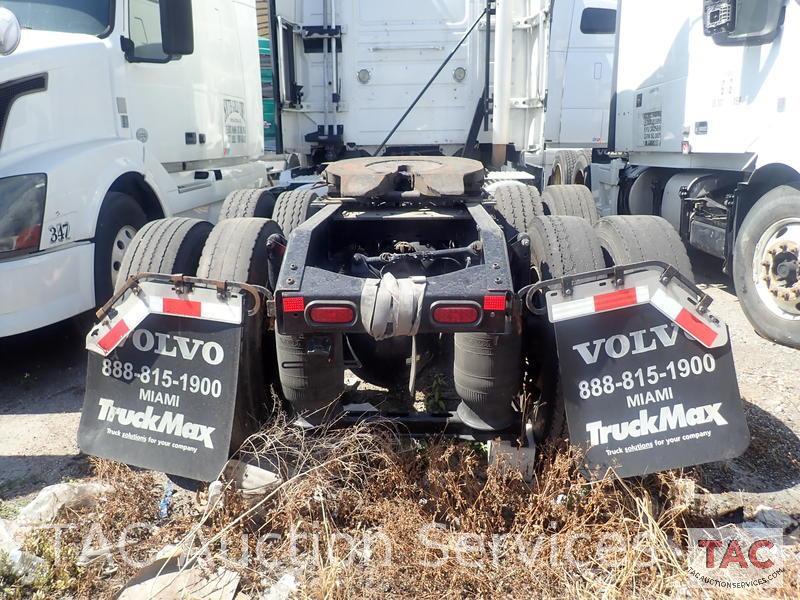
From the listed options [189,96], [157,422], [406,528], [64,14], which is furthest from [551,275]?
[189,96]

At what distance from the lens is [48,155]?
13.3ft

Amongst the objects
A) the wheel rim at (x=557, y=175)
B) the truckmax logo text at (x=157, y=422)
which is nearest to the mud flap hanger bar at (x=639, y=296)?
the truckmax logo text at (x=157, y=422)

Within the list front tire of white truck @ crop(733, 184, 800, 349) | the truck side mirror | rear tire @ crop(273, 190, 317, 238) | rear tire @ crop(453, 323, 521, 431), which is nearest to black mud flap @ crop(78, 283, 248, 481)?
rear tire @ crop(453, 323, 521, 431)

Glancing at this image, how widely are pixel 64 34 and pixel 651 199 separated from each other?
6130mm

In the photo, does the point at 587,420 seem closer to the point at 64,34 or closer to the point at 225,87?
the point at 64,34

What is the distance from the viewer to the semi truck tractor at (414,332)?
7.75 feet

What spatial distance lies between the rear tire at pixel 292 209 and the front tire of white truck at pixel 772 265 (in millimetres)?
3317

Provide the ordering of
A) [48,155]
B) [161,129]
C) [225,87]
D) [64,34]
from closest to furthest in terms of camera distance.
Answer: [48,155]
[64,34]
[161,129]
[225,87]

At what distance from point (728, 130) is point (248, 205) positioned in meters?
3.91

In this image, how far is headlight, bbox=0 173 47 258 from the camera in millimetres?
3715

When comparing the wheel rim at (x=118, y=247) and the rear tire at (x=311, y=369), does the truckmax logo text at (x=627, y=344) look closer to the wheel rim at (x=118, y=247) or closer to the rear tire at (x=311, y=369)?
the rear tire at (x=311, y=369)

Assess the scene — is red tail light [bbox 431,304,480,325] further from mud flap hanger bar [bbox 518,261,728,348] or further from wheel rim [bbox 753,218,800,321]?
wheel rim [bbox 753,218,800,321]

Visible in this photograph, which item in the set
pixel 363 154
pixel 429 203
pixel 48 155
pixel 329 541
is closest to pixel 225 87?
pixel 363 154

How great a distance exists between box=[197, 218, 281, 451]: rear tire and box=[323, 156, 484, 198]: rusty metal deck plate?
0.46m
